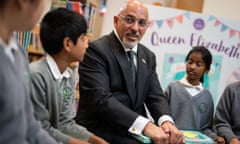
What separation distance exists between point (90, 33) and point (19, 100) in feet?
7.92

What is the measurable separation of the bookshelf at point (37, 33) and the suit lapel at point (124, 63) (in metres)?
0.75

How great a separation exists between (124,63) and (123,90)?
137 millimetres

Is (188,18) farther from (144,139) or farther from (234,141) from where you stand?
(144,139)

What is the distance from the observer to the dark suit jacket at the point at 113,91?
140 centimetres

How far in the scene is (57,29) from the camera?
1.13m

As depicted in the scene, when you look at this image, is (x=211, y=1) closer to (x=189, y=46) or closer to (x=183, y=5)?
(x=183, y=5)

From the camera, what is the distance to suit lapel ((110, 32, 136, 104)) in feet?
4.97

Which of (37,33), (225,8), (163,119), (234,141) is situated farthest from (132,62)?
(225,8)

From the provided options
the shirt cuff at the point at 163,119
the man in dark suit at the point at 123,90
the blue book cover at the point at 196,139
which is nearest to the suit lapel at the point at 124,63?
the man in dark suit at the point at 123,90

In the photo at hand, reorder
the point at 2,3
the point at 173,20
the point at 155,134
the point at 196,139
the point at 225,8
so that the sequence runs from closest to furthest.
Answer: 1. the point at 2,3
2. the point at 155,134
3. the point at 196,139
4. the point at 173,20
5. the point at 225,8

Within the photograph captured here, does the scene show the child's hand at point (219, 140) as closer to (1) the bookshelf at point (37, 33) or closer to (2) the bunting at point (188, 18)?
(2) the bunting at point (188, 18)

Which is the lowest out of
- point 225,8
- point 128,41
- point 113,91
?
point 113,91

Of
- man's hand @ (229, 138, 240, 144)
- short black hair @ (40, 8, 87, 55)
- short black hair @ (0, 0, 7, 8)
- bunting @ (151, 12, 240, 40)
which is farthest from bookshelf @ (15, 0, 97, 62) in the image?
short black hair @ (0, 0, 7, 8)

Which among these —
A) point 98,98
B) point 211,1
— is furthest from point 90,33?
point 98,98
